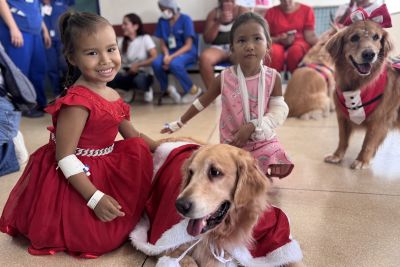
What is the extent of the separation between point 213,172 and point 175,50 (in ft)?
12.3

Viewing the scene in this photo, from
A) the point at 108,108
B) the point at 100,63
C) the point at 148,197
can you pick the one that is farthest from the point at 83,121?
the point at 148,197

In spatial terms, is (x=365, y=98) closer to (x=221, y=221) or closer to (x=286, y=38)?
(x=221, y=221)

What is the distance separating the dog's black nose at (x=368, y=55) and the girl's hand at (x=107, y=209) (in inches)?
65.6

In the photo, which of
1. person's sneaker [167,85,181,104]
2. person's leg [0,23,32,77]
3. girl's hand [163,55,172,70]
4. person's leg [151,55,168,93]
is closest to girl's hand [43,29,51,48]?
person's leg [0,23,32,77]

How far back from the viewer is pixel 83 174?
4.22 feet

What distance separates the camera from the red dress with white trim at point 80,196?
1298 mm

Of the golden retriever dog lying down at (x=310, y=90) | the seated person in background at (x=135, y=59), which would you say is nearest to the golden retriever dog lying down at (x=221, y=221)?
the golden retriever dog lying down at (x=310, y=90)

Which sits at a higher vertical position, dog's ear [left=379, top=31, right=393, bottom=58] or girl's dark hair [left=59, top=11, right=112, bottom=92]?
girl's dark hair [left=59, top=11, right=112, bottom=92]

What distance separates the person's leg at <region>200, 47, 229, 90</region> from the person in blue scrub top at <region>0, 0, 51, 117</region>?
5.98 ft

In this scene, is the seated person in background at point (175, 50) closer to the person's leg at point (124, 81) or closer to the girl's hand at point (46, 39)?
the person's leg at point (124, 81)

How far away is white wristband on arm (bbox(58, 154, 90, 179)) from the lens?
4.17ft

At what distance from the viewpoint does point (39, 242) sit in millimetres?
1309

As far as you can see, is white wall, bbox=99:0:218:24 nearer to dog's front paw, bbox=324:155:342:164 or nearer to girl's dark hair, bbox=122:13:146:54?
girl's dark hair, bbox=122:13:146:54

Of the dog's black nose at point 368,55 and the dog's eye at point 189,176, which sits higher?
the dog's black nose at point 368,55
